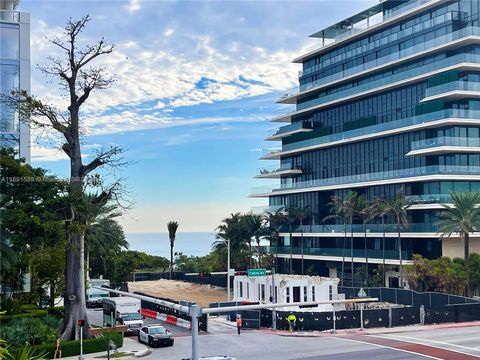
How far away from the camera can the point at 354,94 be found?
294ft

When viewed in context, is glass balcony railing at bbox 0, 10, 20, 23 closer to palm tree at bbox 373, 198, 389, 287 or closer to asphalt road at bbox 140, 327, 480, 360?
asphalt road at bbox 140, 327, 480, 360

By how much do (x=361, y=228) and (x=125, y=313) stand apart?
4283cm

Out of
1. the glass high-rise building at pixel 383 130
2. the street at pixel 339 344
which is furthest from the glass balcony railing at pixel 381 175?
the street at pixel 339 344

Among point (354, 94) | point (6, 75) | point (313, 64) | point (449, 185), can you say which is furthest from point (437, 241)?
point (6, 75)

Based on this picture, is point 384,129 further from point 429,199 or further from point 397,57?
point 429,199

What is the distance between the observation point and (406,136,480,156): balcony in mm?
73000

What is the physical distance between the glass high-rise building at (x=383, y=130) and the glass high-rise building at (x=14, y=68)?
45.2m

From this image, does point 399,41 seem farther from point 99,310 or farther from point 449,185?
point 99,310

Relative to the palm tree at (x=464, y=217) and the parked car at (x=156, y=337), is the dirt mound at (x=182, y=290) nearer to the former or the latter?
the parked car at (x=156, y=337)

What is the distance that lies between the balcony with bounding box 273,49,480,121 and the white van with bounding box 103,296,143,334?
45.5 m

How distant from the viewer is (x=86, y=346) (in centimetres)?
3912

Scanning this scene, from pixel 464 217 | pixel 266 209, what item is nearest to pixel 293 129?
pixel 266 209

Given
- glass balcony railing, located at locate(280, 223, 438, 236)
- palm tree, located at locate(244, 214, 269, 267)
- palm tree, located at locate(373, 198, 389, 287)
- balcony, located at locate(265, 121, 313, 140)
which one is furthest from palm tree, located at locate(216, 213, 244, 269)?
palm tree, located at locate(373, 198, 389, 287)

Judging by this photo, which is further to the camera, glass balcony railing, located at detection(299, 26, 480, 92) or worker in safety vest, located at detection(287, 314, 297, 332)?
glass balcony railing, located at detection(299, 26, 480, 92)
